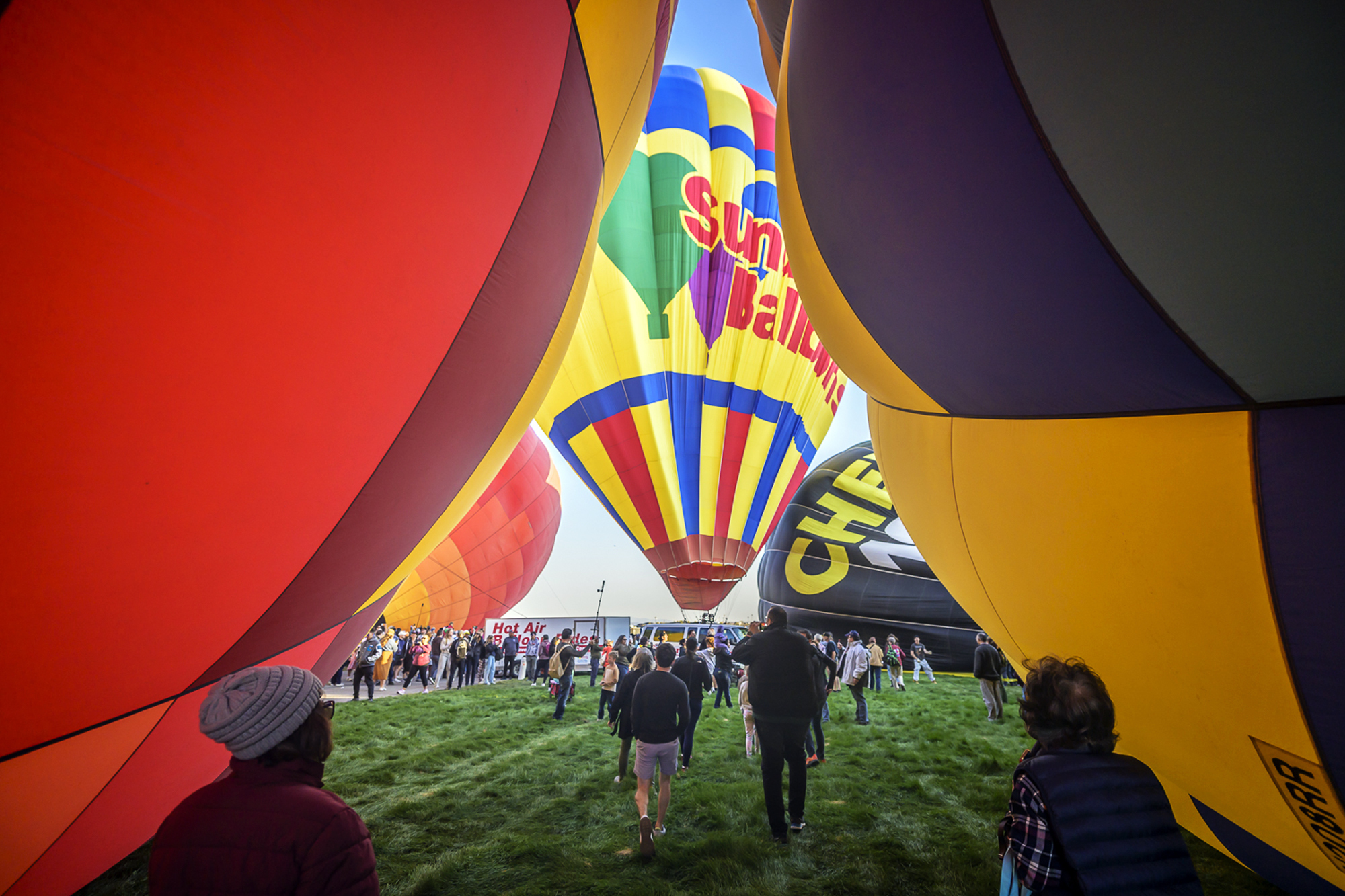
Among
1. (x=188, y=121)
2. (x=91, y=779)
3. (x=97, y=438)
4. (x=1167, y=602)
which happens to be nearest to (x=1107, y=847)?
(x=1167, y=602)

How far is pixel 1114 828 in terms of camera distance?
4.43 feet

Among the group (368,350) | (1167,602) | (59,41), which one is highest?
(59,41)

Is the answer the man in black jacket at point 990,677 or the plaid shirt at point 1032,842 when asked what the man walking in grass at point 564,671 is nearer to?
the man in black jacket at point 990,677

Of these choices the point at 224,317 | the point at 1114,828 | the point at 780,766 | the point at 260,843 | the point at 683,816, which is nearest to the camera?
the point at 260,843

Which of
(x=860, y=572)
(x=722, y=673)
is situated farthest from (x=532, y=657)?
(x=860, y=572)

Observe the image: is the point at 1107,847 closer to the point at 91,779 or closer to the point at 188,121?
the point at 188,121

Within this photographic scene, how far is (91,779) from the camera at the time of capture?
1856 millimetres

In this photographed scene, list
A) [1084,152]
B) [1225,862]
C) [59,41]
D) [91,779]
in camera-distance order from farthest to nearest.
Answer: [1225,862]
[91,779]
[1084,152]
[59,41]

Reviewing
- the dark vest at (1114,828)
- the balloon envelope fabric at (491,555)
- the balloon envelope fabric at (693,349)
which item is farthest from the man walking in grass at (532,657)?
the dark vest at (1114,828)

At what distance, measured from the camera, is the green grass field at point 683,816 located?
3.06 m

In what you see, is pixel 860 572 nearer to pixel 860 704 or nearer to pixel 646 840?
pixel 860 704

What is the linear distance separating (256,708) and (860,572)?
12683 mm

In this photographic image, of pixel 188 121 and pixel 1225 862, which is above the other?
pixel 188 121

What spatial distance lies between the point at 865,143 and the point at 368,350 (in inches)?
78.2
